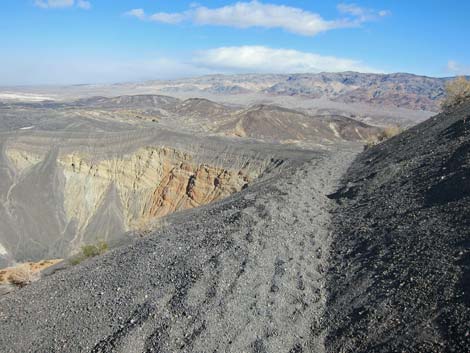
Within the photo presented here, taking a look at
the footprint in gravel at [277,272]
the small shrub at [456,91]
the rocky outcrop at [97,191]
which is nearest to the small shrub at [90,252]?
the footprint in gravel at [277,272]

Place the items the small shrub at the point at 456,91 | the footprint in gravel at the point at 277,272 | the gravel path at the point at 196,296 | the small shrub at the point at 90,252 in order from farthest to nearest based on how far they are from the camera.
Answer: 1. the small shrub at the point at 456,91
2. the small shrub at the point at 90,252
3. the footprint in gravel at the point at 277,272
4. the gravel path at the point at 196,296

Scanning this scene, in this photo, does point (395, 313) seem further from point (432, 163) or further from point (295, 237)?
point (432, 163)

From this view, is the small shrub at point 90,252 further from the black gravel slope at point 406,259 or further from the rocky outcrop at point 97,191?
the rocky outcrop at point 97,191

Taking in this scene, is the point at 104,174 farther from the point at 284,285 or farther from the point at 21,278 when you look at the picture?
the point at 284,285

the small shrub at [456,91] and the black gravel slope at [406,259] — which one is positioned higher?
the small shrub at [456,91]

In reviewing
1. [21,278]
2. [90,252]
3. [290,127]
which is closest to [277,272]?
[90,252]

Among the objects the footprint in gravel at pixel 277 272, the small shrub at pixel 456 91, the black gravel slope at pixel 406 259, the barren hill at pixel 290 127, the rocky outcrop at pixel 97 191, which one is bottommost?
the rocky outcrop at pixel 97 191
